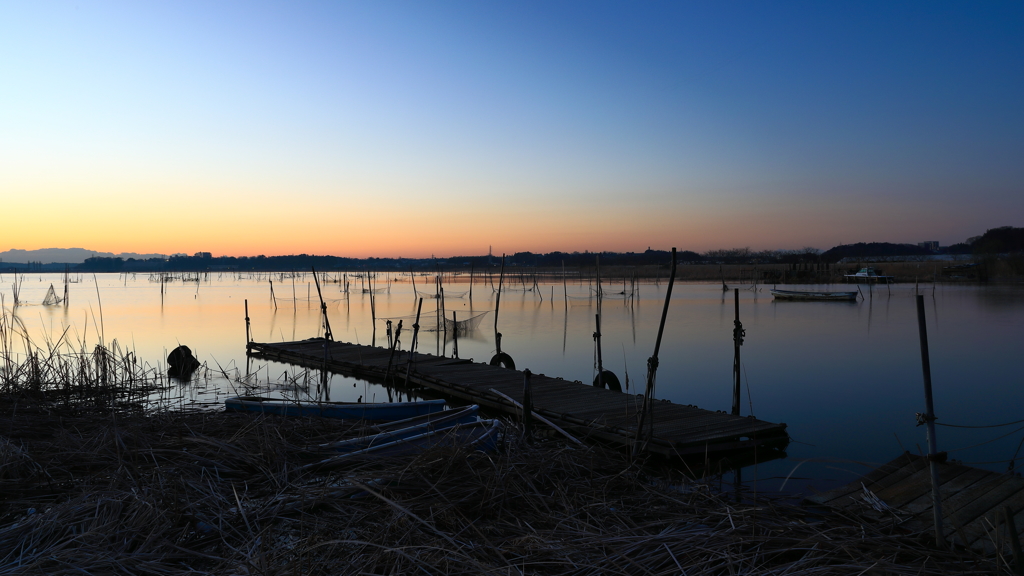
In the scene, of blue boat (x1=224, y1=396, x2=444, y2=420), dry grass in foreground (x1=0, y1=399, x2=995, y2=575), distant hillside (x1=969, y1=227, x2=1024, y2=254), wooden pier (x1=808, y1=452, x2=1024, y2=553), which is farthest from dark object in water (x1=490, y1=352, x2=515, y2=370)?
distant hillside (x1=969, y1=227, x2=1024, y2=254)

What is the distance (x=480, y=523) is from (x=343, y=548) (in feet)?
3.45

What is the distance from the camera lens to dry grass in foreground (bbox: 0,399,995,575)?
3932 mm

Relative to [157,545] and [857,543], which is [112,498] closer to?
[157,545]

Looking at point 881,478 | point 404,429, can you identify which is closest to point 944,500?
point 881,478

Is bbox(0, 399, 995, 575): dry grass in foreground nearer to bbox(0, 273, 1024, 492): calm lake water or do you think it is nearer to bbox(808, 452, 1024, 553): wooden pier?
bbox(808, 452, 1024, 553): wooden pier

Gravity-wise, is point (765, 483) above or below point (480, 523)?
below

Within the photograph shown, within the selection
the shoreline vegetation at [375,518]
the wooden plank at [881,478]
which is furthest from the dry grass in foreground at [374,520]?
the wooden plank at [881,478]

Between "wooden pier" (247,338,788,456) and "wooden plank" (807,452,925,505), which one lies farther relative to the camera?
"wooden pier" (247,338,788,456)

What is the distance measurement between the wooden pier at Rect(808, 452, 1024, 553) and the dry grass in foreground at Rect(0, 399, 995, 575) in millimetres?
405

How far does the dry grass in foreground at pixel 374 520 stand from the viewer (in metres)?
3.93

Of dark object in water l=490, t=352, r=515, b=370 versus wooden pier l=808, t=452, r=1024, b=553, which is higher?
wooden pier l=808, t=452, r=1024, b=553

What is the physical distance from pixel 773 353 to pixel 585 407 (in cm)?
1240

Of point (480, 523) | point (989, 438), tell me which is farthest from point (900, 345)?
point (480, 523)

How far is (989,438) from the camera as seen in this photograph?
408 inches
